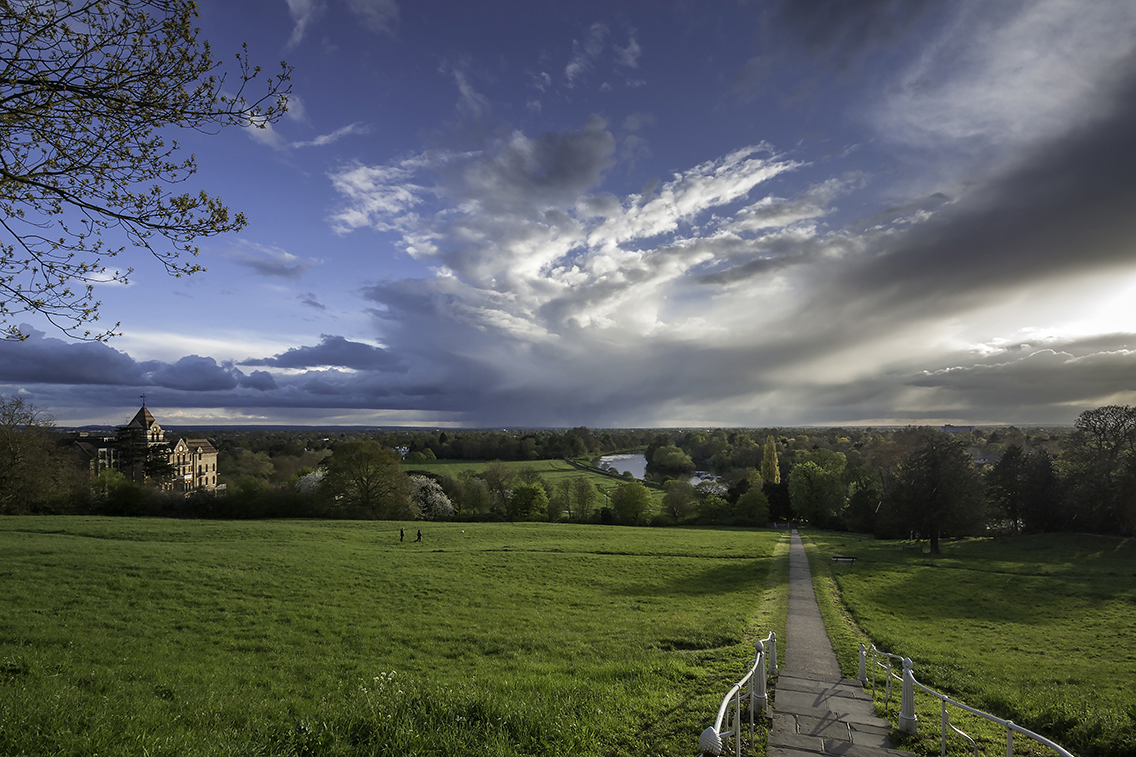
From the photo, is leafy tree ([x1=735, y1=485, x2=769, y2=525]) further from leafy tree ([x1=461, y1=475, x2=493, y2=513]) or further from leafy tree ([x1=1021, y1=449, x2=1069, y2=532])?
leafy tree ([x1=461, y1=475, x2=493, y2=513])

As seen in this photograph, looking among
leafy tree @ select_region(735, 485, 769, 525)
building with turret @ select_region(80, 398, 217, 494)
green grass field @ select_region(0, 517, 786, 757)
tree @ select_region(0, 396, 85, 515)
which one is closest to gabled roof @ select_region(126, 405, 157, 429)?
building with turret @ select_region(80, 398, 217, 494)

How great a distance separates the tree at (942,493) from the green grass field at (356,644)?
19180 mm

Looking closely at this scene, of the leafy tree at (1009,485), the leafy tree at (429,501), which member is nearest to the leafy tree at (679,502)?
the leafy tree at (429,501)

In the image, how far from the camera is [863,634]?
624 inches

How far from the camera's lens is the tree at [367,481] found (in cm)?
4753

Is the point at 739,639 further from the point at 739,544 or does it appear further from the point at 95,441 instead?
the point at 95,441

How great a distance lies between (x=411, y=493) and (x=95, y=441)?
5051cm

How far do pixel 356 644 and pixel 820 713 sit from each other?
11294 mm

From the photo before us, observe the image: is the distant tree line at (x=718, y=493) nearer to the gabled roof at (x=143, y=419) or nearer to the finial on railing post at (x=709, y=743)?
the gabled roof at (x=143, y=419)

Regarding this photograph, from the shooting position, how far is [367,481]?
48781 mm

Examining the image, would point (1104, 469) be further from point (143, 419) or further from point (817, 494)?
point (143, 419)

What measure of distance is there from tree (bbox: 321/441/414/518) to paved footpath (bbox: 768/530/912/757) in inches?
1671

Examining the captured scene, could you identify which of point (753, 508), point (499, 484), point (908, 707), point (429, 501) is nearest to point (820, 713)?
point (908, 707)

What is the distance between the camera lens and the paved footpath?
22.3 ft
